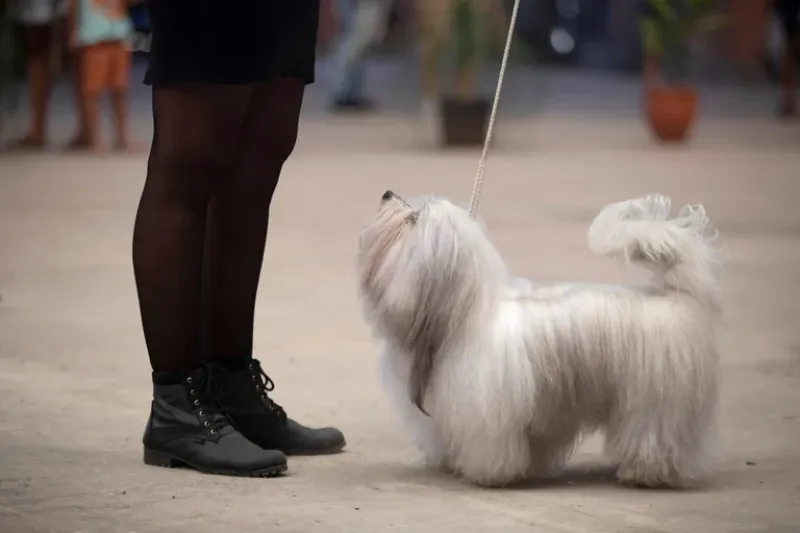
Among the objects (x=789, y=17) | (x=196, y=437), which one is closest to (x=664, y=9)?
(x=789, y=17)

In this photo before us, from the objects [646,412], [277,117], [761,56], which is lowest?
[646,412]

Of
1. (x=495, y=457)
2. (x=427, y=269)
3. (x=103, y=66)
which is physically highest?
(x=103, y=66)

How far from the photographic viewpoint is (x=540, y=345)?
2637 mm

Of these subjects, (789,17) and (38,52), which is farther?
(789,17)

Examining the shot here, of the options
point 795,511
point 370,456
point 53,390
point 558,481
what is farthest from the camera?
point 53,390

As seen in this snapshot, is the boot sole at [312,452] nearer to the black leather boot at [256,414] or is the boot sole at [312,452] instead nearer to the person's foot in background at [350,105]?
the black leather boot at [256,414]

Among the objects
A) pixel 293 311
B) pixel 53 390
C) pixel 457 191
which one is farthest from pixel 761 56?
pixel 53 390

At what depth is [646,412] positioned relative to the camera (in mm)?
2689

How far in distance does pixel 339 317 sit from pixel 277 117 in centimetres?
164

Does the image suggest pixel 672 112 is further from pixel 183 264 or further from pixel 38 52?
pixel 183 264

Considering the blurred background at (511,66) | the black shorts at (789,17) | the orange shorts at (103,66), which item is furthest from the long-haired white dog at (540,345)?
the black shorts at (789,17)

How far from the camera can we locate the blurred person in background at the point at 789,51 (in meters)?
12.3

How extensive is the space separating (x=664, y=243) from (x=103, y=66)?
7244 millimetres

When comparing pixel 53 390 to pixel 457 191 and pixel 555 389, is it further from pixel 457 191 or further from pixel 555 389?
pixel 457 191
